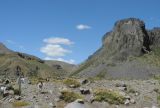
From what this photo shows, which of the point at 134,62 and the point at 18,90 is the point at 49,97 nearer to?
the point at 18,90

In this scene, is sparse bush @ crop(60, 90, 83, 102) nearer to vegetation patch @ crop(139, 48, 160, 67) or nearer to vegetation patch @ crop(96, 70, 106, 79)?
vegetation patch @ crop(96, 70, 106, 79)

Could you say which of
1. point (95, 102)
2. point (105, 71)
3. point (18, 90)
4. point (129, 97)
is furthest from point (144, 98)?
point (105, 71)

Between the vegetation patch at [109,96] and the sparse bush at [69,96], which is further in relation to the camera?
the vegetation patch at [109,96]

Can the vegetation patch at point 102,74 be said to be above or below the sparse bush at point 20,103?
above

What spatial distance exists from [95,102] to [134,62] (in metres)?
163

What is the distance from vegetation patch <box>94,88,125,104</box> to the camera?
30.4 m

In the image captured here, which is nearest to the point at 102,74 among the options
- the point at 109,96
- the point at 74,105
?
the point at 109,96

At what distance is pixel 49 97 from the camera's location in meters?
30.8

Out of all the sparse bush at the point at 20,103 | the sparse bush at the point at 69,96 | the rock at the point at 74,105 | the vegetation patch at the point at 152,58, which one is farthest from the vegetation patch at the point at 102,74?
the rock at the point at 74,105

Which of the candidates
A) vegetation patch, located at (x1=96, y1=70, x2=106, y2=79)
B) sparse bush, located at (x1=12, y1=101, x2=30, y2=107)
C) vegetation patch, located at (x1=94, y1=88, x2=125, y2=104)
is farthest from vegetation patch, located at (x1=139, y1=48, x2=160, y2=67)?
sparse bush, located at (x1=12, y1=101, x2=30, y2=107)

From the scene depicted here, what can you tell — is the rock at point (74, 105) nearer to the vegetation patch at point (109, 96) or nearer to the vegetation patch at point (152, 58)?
the vegetation patch at point (109, 96)

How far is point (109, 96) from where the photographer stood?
3083 cm

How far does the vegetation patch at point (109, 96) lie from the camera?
30.4m

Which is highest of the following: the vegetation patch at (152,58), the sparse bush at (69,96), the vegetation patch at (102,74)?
the vegetation patch at (152,58)
